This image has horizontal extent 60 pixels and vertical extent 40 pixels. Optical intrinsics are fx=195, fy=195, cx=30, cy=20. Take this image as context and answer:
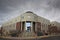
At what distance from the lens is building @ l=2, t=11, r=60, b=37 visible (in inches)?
340

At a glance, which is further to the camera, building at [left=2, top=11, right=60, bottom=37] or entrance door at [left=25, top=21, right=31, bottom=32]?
entrance door at [left=25, top=21, right=31, bottom=32]

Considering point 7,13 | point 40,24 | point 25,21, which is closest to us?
point 7,13

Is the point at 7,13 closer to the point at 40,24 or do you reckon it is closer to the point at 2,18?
the point at 2,18

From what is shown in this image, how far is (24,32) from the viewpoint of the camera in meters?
8.72

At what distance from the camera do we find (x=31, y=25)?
9719 mm

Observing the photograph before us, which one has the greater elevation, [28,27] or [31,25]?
[31,25]

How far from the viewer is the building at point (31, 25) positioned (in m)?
8.65

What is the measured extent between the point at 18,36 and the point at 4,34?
63cm

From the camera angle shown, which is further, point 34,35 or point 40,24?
point 40,24

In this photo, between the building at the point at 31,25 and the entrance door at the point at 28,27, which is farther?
the entrance door at the point at 28,27

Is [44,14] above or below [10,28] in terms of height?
above

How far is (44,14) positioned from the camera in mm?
8742

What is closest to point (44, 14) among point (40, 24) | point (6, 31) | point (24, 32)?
point (40, 24)

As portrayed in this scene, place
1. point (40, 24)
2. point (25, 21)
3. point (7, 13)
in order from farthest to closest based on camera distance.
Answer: point (25, 21) < point (40, 24) < point (7, 13)
